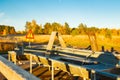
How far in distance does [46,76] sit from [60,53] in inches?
118

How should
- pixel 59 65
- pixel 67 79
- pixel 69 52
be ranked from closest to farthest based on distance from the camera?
pixel 59 65 → pixel 69 52 → pixel 67 79

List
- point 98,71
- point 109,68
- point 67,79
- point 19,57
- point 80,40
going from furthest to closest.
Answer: point 80,40, point 19,57, point 67,79, point 109,68, point 98,71

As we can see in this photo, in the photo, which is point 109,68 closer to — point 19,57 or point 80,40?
point 19,57

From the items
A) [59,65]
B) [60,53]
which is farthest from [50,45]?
[59,65]

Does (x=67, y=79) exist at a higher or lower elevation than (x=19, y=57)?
lower

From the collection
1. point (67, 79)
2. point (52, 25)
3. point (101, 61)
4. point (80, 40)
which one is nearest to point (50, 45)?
point (67, 79)

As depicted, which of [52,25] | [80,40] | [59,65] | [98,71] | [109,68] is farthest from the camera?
[52,25]

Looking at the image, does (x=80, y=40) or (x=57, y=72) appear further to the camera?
(x=80, y=40)

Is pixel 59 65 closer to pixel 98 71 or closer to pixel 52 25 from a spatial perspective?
pixel 98 71

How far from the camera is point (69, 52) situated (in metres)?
11.0

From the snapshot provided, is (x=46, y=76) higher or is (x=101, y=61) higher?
(x=101, y=61)

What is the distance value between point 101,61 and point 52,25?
10093 cm

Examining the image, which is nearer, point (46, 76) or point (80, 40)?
point (46, 76)

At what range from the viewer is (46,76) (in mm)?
13805
